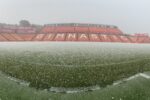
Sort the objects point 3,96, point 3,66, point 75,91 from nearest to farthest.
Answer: point 3,96, point 75,91, point 3,66

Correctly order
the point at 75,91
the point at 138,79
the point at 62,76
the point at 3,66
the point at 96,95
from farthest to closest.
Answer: the point at 3,66, the point at 62,76, the point at 138,79, the point at 75,91, the point at 96,95

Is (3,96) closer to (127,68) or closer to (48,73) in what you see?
(48,73)

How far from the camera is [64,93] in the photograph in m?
28.0

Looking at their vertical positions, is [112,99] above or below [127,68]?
above

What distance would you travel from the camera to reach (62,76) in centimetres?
3559

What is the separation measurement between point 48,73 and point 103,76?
7.70 metres

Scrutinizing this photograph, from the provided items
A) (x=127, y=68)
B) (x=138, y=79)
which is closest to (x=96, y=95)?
(x=138, y=79)

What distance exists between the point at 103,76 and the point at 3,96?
16.1 meters

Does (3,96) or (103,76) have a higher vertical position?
(3,96)

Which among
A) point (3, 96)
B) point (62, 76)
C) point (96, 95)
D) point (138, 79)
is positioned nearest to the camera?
point (3, 96)

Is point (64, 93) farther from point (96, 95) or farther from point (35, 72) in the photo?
point (35, 72)

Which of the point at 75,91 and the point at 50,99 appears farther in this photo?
the point at 75,91

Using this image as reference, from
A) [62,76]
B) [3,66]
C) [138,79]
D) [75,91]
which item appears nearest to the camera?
[75,91]

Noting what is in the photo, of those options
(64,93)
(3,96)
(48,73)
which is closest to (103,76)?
(48,73)
